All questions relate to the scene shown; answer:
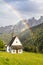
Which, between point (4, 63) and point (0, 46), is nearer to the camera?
point (4, 63)

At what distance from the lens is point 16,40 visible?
91.8 metres

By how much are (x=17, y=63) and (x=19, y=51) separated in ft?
197

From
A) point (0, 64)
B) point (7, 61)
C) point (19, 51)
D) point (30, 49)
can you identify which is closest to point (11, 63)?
point (7, 61)

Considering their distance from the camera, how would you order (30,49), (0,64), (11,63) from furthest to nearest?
(30,49), (11,63), (0,64)

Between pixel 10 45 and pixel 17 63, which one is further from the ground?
pixel 10 45

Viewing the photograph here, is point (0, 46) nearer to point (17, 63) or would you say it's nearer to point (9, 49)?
point (9, 49)

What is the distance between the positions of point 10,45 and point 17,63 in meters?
62.5

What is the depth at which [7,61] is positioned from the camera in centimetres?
2814

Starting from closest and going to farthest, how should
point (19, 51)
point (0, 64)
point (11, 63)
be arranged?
point (0, 64) < point (11, 63) < point (19, 51)

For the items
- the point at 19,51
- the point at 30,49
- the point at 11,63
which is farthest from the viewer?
the point at 30,49

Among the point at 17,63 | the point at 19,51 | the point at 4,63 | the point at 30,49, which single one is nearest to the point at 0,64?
the point at 4,63

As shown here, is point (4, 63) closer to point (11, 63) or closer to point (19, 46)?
point (11, 63)

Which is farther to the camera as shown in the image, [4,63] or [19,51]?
[19,51]

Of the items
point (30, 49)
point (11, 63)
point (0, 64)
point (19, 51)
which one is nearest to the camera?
point (0, 64)
